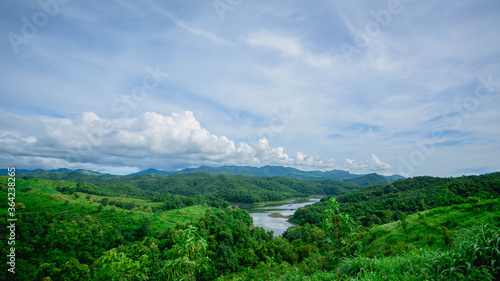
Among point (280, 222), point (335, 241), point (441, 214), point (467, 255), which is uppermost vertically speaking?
point (467, 255)

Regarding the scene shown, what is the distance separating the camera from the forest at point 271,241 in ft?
14.2

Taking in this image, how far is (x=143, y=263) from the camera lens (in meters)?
6.93

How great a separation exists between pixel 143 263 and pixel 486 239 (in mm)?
9135

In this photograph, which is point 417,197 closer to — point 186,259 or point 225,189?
point 186,259

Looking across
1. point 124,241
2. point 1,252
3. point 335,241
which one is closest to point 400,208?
point 335,241

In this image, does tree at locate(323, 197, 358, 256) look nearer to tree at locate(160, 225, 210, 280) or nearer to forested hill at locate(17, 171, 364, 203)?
tree at locate(160, 225, 210, 280)

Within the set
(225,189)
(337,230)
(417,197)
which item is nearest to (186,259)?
(337,230)

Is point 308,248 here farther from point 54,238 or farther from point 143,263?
point 54,238

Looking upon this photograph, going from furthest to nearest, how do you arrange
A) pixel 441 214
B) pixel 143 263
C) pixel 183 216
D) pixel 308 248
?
1. pixel 183 216
2. pixel 308 248
3. pixel 441 214
4. pixel 143 263

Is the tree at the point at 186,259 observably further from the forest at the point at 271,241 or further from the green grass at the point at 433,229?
the green grass at the point at 433,229

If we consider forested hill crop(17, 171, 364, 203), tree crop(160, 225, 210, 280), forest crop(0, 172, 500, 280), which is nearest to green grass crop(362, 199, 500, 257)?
forest crop(0, 172, 500, 280)

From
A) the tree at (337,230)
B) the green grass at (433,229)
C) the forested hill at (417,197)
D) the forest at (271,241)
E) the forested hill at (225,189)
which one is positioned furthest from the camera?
the forested hill at (225,189)

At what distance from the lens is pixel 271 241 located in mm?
42344

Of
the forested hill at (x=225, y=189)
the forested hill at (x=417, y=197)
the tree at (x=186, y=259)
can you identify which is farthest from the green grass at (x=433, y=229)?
the forested hill at (x=225, y=189)
